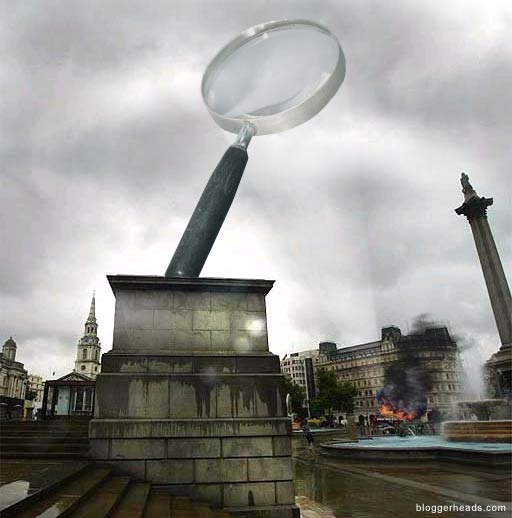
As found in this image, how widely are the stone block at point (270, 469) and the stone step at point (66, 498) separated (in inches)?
137

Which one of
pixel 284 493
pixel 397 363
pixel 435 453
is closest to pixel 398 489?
pixel 284 493

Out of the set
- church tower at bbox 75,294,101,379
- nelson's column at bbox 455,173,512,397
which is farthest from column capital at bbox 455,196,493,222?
church tower at bbox 75,294,101,379

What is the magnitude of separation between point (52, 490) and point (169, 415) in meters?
3.62

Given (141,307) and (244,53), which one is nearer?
(141,307)

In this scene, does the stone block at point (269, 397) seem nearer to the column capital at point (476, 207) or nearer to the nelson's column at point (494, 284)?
the nelson's column at point (494, 284)

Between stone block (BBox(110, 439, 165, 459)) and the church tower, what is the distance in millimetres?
134770

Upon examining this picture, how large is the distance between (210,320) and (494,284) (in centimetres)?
3048

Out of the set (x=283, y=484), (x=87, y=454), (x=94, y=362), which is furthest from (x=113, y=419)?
(x=94, y=362)

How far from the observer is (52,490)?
273 inches

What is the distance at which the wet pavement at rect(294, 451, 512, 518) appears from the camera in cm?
997

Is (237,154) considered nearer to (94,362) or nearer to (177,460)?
(177,460)

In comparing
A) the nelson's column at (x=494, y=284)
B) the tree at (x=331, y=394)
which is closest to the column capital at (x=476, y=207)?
the nelson's column at (x=494, y=284)

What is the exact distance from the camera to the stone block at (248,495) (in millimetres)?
9812

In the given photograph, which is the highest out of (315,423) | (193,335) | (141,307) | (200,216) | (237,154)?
(237,154)
